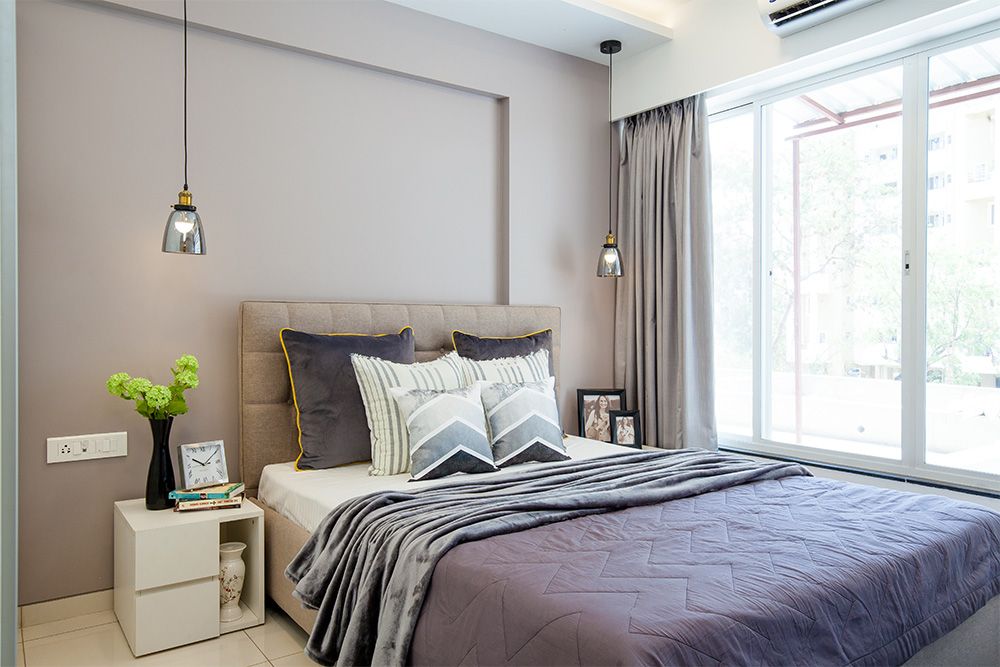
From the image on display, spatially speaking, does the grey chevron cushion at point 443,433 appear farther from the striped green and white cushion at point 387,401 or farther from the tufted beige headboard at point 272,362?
the tufted beige headboard at point 272,362

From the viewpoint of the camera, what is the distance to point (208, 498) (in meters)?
2.64

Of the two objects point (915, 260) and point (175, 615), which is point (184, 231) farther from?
point (915, 260)

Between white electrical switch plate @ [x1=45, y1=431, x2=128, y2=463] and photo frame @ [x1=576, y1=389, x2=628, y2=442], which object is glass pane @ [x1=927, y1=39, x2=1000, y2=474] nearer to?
photo frame @ [x1=576, y1=389, x2=628, y2=442]

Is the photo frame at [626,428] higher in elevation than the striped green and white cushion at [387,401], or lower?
lower

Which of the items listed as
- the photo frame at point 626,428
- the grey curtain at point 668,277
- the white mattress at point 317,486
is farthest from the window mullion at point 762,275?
the white mattress at point 317,486

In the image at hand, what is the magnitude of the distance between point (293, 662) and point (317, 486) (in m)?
0.59

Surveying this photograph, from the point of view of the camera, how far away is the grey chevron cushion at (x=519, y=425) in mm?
2946

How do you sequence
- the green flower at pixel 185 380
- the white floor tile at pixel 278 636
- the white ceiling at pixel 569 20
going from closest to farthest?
the white floor tile at pixel 278 636
the green flower at pixel 185 380
the white ceiling at pixel 569 20

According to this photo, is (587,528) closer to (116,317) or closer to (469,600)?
(469,600)

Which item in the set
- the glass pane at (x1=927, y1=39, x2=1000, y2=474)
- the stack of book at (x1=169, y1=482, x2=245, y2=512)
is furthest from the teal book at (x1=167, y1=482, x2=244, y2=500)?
the glass pane at (x1=927, y1=39, x2=1000, y2=474)

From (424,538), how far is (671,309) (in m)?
2.54

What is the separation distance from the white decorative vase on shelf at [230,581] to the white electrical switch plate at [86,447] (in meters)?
0.59

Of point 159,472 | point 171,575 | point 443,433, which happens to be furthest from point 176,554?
point 443,433

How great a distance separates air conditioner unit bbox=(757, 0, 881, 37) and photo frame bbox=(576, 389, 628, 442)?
6.77 feet
